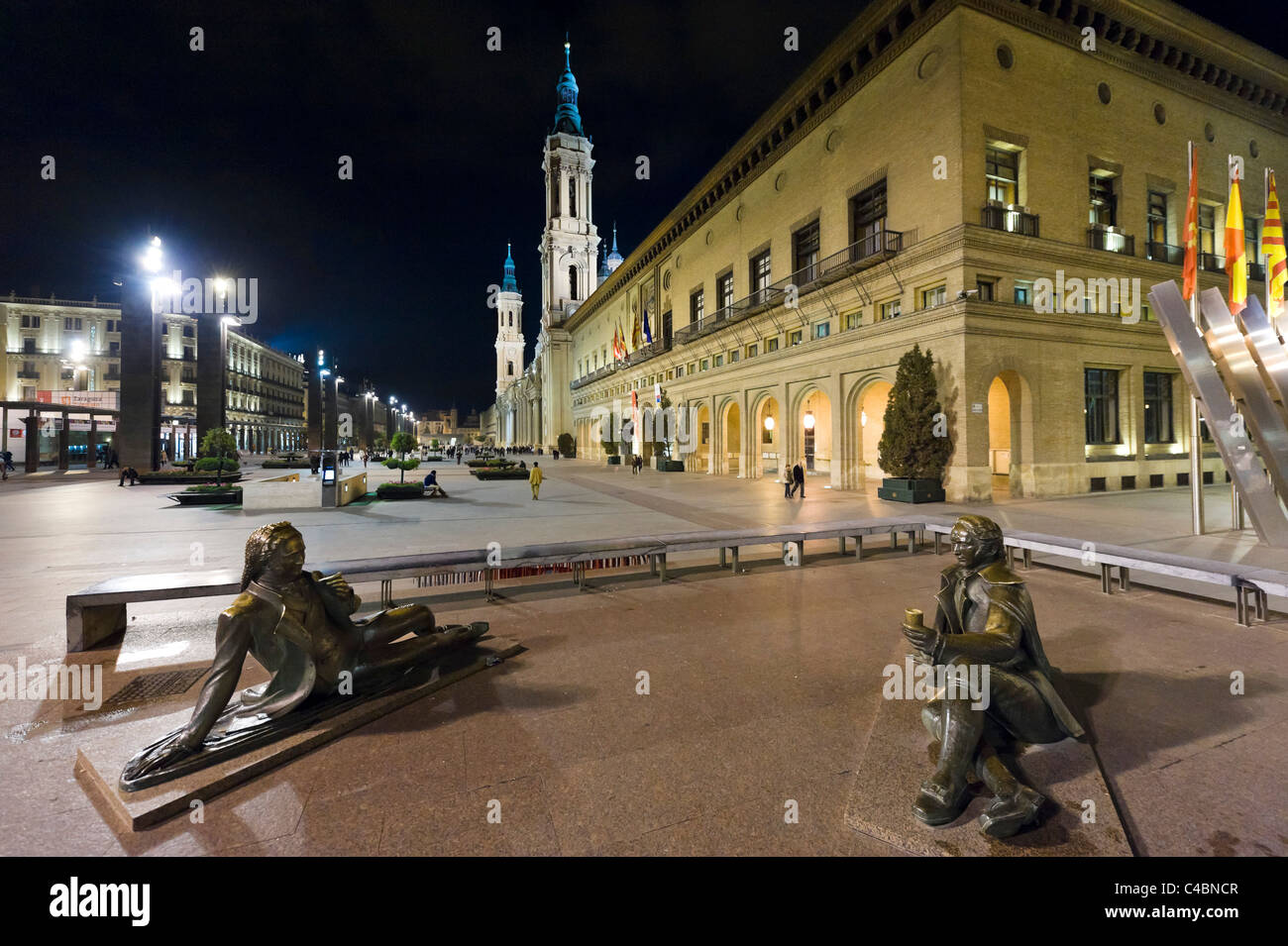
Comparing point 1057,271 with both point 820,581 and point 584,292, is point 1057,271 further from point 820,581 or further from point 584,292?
point 584,292

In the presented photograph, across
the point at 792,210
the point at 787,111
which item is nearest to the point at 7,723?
the point at 792,210

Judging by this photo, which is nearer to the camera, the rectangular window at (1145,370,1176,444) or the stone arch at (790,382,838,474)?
the rectangular window at (1145,370,1176,444)

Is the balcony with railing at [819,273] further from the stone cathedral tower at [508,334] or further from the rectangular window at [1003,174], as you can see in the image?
the stone cathedral tower at [508,334]

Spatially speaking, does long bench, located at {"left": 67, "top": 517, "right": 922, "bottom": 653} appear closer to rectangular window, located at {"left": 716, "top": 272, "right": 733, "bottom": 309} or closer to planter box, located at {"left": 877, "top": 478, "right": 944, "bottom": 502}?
planter box, located at {"left": 877, "top": 478, "right": 944, "bottom": 502}

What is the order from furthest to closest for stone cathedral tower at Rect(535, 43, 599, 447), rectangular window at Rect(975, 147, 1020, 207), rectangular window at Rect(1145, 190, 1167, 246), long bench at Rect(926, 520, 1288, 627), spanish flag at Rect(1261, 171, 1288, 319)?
stone cathedral tower at Rect(535, 43, 599, 447)
rectangular window at Rect(1145, 190, 1167, 246)
rectangular window at Rect(975, 147, 1020, 207)
spanish flag at Rect(1261, 171, 1288, 319)
long bench at Rect(926, 520, 1288, 627)

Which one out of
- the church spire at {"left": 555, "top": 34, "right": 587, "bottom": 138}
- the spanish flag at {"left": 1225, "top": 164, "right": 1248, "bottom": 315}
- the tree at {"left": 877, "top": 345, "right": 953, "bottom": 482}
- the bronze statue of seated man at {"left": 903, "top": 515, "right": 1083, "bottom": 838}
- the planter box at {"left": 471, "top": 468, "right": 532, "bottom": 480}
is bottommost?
the bronze statue of seated man at {"left": 903, "top": 515, "right": 1083, "bottom": 838}

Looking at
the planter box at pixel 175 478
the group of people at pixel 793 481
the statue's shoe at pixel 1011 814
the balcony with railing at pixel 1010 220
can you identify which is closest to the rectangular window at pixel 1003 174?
the balcony with railing at pixel 1010 220

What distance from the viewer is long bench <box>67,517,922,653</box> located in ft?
17.3

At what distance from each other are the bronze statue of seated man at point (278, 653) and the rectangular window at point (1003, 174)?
23.8 meters

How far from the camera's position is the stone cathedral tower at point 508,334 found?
130625mm

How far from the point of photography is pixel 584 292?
86375mm

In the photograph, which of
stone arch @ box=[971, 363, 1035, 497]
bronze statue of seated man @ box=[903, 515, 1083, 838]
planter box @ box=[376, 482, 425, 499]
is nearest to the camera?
bronze statue of seated man @ box=[903, 515, 1083, 838]

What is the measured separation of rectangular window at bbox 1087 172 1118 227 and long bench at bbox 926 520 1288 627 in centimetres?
2131

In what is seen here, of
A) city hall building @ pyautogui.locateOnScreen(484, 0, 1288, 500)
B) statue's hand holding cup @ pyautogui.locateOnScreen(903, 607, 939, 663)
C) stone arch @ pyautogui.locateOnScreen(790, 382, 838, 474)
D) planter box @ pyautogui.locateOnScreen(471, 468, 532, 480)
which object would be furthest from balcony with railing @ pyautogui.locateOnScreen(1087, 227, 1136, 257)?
planter box @ pyautogui.locateOnScreen(471, 468, 532, 480)
